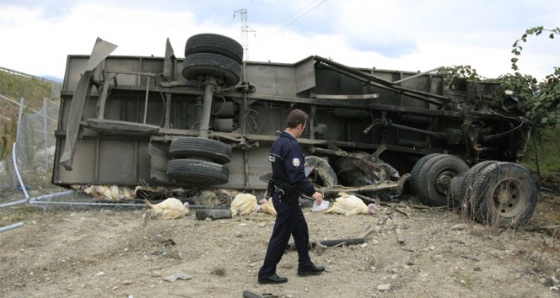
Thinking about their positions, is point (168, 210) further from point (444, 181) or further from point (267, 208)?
point (444, 181)

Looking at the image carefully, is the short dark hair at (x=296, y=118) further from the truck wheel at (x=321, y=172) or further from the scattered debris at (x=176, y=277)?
the truck wheel at (x=321, y=172)

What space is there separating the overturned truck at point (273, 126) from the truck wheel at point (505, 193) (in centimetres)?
2

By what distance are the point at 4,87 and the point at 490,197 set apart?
979 inches

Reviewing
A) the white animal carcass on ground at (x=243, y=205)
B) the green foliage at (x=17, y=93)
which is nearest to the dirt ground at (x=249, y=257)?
the white animal carcass on ground at (x=243, y=205)

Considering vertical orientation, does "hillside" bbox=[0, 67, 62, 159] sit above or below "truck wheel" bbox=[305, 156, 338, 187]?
above

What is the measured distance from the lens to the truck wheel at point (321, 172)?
8.01 meters

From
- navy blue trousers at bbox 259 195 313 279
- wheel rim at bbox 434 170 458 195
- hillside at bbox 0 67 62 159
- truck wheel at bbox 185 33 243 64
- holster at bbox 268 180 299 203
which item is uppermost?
hillside at bbox 0 67 62 159

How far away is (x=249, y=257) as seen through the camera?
5066 mm

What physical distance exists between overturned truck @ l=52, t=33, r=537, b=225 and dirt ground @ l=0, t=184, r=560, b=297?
93cm

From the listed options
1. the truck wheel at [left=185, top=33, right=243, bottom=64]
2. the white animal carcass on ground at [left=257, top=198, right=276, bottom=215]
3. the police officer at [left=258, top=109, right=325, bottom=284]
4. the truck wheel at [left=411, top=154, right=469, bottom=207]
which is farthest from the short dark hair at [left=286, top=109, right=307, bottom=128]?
the truck wheel at [left=411, top=154, right=469, bottom=207]

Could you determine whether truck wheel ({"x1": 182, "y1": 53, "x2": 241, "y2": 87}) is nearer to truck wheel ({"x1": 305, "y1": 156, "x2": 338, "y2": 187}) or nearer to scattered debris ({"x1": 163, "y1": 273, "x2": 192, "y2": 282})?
truck wheel ({"x1": 305, "y1": 156, "x2": 338, "y2": 187})

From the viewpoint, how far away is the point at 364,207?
7.12 meters

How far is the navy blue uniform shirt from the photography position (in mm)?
4191

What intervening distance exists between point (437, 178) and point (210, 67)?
13.9 ft
